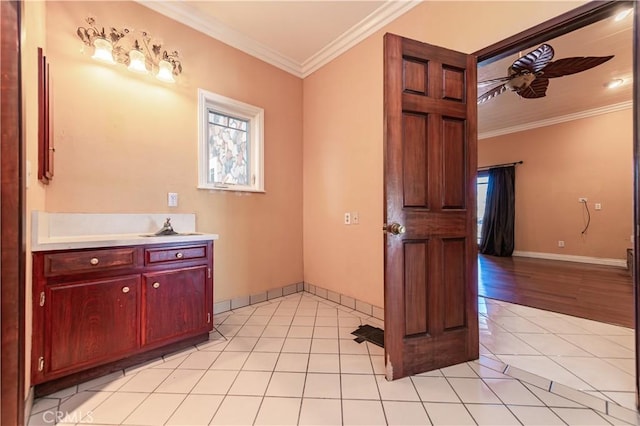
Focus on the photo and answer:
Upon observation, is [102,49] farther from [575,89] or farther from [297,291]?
[575,89]

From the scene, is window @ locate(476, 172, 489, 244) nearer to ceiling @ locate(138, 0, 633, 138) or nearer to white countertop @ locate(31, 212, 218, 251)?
ceiling @ locate(138, 0, 633, 138)

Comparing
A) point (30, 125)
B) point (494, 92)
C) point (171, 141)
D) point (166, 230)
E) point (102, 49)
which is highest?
point (494, 92)

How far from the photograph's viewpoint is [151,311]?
1797 mm

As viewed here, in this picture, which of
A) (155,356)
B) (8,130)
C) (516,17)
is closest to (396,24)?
(516,17)

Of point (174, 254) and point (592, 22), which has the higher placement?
point (592, 22)

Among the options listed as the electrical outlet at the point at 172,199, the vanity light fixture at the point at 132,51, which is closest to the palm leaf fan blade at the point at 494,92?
the vanity light fixture at the point at 132,51

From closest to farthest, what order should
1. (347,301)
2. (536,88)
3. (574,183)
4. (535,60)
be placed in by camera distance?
(535,60), (347,301), (536,88), (574,183)

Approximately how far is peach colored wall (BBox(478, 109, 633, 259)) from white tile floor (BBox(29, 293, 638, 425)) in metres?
3.88

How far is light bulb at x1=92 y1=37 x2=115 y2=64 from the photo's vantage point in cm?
193

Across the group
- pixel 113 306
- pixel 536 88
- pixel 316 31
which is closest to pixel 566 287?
pixel 536 88

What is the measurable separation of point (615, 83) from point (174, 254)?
Answer: 616 centimetres

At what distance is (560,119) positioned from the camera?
5258 millimetres

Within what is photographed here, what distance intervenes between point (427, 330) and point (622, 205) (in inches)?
221

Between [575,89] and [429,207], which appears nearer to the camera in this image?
[429,207]
